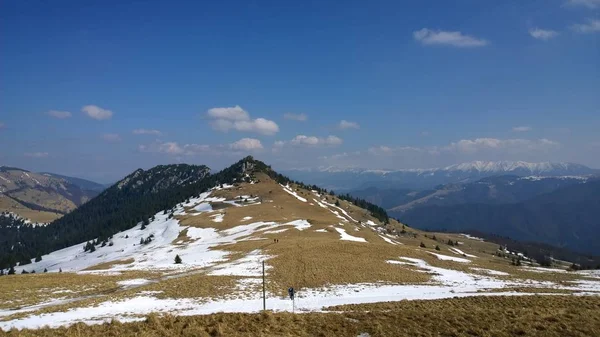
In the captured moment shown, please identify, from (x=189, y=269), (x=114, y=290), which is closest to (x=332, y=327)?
(x=114, y=290)

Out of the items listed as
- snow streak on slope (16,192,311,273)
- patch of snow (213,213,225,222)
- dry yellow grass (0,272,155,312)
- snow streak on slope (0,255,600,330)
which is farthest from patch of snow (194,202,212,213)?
snow streak on slope (0,255,600,330)

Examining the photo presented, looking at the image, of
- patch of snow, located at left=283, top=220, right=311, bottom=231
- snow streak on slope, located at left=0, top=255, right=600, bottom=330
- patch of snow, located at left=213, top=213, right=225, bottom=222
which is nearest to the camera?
snow streak on slope, located at left=0, top=255, right=600, bottom=330

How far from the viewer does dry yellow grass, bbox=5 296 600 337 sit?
53.7ft

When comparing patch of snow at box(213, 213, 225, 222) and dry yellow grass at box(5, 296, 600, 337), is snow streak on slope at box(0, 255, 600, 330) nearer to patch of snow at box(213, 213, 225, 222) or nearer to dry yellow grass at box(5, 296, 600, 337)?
dry yellow grass at box(5, 296, 600, 337)

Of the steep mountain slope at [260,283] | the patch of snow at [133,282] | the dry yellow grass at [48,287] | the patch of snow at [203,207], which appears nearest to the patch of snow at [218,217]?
the patch of snow at [203,207]

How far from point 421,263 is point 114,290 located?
3914 cm

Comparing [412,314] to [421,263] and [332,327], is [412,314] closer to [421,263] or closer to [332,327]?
[332,327]

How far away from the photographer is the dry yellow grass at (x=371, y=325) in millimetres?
16375

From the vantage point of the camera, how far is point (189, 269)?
46.1 metres

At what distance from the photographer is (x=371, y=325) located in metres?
18.3

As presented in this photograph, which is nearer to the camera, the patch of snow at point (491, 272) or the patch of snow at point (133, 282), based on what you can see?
the patch of snow at point (133, 282)

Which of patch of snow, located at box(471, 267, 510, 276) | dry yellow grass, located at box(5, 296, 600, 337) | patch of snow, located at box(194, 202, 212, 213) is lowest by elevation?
patch of snow, located at box(471, 267, 510, 276)

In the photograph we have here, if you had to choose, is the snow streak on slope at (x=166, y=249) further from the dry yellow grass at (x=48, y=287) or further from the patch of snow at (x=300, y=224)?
the dry yellow grass at (x=48, y=287)

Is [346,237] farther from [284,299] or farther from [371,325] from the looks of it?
[371,325]
